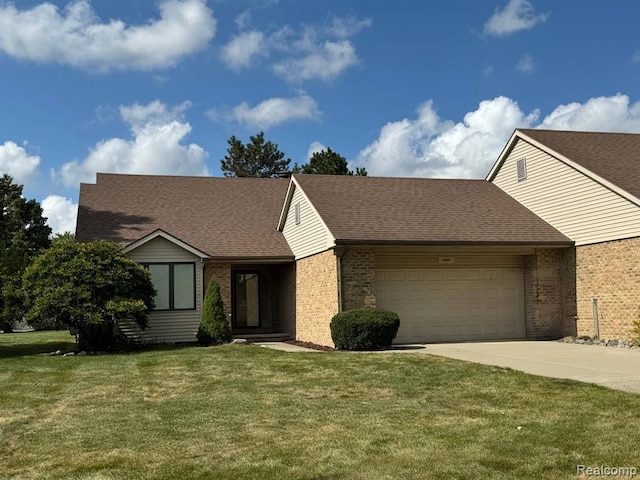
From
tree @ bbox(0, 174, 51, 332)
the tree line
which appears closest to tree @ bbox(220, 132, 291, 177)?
the tree line

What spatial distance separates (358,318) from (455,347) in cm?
259

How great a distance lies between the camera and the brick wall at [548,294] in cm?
1948

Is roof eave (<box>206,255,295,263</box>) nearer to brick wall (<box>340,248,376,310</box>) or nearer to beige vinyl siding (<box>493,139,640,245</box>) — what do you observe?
brick wall (<box>340,248,376,310</box>)

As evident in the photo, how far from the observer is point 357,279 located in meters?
17.7

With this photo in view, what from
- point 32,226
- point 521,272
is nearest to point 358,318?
point 521,272

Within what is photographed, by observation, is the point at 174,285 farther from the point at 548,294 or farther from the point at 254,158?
the point at 254,158

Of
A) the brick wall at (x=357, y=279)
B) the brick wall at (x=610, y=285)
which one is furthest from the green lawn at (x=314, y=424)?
the brick wall at (x=610, y=285)

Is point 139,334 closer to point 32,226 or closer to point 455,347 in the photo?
point 455,347

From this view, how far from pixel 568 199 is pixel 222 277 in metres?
10.8

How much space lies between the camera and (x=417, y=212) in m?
20.1

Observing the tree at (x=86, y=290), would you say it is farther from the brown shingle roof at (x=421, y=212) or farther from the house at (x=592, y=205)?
the house at (x=592, y=205)

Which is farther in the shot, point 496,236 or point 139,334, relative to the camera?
point 139,334

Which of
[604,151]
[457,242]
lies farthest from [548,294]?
[604,151]

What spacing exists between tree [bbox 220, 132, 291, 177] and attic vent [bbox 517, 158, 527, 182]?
35.7 metres
